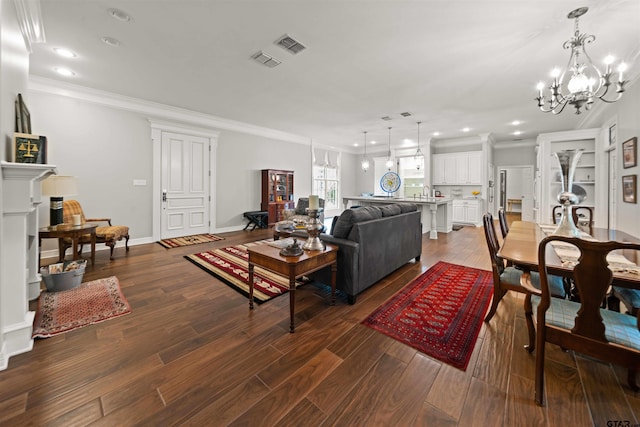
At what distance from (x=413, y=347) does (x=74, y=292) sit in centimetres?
336

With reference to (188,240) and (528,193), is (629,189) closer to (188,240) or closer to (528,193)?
(528,193)

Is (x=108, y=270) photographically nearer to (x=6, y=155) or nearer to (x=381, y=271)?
(x=6, y=155)

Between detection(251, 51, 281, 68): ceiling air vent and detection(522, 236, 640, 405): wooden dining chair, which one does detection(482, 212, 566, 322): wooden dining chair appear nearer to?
detection(522, 236, 640, 405): wooden dining chair

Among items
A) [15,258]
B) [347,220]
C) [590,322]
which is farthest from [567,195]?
[15,258]

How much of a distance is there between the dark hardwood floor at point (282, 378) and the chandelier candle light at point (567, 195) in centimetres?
84

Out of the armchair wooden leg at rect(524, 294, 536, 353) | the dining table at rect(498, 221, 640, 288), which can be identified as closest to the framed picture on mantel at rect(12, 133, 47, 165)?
the dining table at rect(498, 221, 640, 288)

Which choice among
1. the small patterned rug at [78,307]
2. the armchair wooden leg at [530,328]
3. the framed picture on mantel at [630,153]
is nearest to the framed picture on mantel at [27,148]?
the small patterned rug at [78,307]

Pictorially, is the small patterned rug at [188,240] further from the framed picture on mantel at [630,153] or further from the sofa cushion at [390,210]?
the framed picture on mantel at [630,153]

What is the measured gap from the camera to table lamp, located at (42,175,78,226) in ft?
10.7

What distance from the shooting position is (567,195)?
2.12 meters

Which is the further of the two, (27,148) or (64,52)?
(64,52)

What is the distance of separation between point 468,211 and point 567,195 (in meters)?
6.21

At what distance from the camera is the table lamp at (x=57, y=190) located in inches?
129

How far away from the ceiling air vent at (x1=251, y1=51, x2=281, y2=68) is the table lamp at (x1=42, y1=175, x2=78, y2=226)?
2.88 meters
